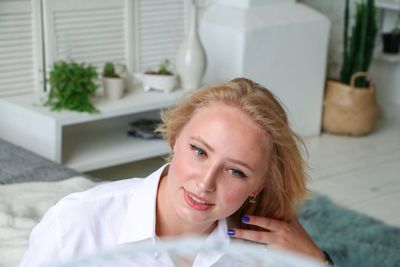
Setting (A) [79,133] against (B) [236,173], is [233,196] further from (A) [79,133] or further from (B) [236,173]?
(A) [79,133]

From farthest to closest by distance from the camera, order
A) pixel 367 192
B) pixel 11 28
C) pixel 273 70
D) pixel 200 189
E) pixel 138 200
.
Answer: pixel 273 70 → pixel 367 192 → pixel 11 28 → pixel 138 200 → pixel 200 189

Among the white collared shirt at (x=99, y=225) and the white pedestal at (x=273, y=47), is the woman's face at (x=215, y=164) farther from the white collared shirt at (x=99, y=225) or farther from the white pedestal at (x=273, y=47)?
the white pedestal at (x=273, y=47)

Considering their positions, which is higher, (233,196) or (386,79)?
(233,196)

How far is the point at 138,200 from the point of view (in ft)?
4.44

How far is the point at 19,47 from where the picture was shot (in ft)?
10.7

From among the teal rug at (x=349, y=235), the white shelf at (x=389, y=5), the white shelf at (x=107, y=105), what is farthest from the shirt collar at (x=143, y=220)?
the white shelf at (x=389, y=5)

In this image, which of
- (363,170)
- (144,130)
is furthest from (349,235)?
(144,130)

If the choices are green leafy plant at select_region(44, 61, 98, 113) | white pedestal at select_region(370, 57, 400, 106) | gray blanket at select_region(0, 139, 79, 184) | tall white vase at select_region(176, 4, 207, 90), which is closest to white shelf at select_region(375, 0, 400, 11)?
white pedestal at select_region(370, 57, 400, 106)

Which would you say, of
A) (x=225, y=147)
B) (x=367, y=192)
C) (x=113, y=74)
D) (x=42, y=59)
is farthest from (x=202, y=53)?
(x=225, y=147)

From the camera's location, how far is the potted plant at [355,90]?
416 cm

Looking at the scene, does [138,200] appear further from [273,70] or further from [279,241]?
[273,70]

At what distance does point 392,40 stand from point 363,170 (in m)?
1.06

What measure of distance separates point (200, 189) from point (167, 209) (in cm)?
16

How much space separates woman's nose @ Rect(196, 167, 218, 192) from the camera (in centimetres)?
122
